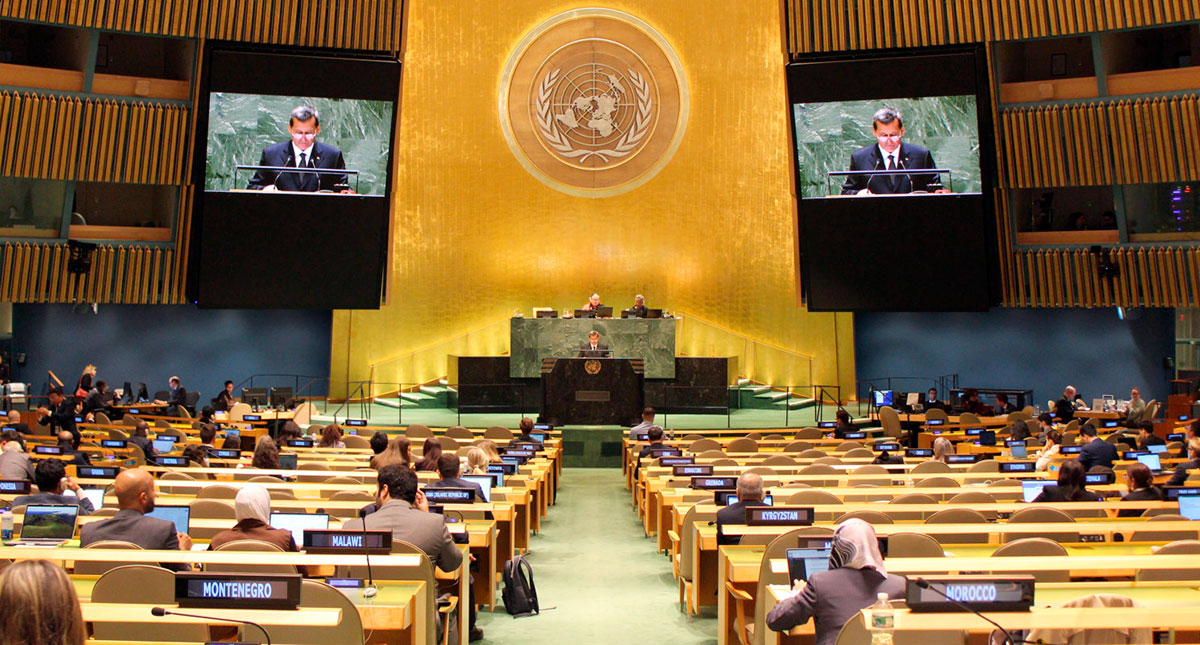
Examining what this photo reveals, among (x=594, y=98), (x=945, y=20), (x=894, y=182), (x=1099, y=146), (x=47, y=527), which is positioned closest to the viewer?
(x=47, y=527)

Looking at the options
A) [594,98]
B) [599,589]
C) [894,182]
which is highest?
[594,98]

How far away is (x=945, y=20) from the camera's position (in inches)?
681

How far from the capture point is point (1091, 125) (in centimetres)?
1767

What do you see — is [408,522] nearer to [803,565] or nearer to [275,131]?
[803,565]

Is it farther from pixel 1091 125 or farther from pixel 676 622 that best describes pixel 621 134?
pixel 676 622

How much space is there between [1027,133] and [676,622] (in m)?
13.7

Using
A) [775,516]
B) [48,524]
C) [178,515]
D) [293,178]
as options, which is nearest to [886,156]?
[293,178]

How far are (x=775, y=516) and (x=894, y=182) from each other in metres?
12.2

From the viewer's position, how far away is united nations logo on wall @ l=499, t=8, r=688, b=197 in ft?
72.6

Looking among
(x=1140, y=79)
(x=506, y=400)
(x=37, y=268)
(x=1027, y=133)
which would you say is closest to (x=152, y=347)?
(x=37, y=268)

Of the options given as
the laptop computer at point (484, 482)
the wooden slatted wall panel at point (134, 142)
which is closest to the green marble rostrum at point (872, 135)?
the wooden slatted wall panel at point (134, 142)

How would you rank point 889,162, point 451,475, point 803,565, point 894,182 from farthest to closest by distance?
point 889,162 → point 894,182 → point 451,475 → point 803,565

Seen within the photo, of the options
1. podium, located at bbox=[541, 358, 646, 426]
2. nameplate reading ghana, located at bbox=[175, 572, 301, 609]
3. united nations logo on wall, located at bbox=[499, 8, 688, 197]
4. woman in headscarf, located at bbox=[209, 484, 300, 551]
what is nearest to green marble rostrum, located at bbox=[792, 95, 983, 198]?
podium, located at bbox=[541, 358, 646, 426]

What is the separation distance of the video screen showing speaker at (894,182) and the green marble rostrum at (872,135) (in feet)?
0.05
